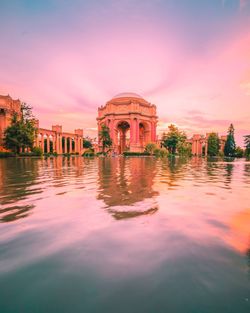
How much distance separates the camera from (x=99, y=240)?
8.28ft

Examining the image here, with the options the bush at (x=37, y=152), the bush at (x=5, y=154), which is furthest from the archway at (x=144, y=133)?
the bush at (x=5, y=154)

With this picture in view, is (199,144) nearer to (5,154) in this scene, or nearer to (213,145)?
(213,145)

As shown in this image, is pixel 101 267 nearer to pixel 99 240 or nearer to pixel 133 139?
pixel 99 240

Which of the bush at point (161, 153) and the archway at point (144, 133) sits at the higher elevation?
the archway at point (144, 133)

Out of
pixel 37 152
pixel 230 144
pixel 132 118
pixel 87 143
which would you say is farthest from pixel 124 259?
pixel 87 143

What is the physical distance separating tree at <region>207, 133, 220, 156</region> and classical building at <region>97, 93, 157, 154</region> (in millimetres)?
32391

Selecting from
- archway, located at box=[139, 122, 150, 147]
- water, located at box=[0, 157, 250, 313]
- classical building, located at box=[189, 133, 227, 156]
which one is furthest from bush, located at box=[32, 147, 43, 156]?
classical building, located at box=[189, 133, 227, 156]

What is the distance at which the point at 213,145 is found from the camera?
82.9 metres

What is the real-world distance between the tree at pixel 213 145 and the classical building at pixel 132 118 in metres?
32.4

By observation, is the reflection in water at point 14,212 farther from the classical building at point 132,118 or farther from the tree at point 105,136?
the classical building at point 132,118

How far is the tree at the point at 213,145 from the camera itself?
82.6 m

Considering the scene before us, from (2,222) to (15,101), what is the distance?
45.8m

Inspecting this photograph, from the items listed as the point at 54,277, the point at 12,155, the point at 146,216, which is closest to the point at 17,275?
the point at 54,277

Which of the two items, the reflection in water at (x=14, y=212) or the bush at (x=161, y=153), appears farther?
the bush at (x=161, y=153)
